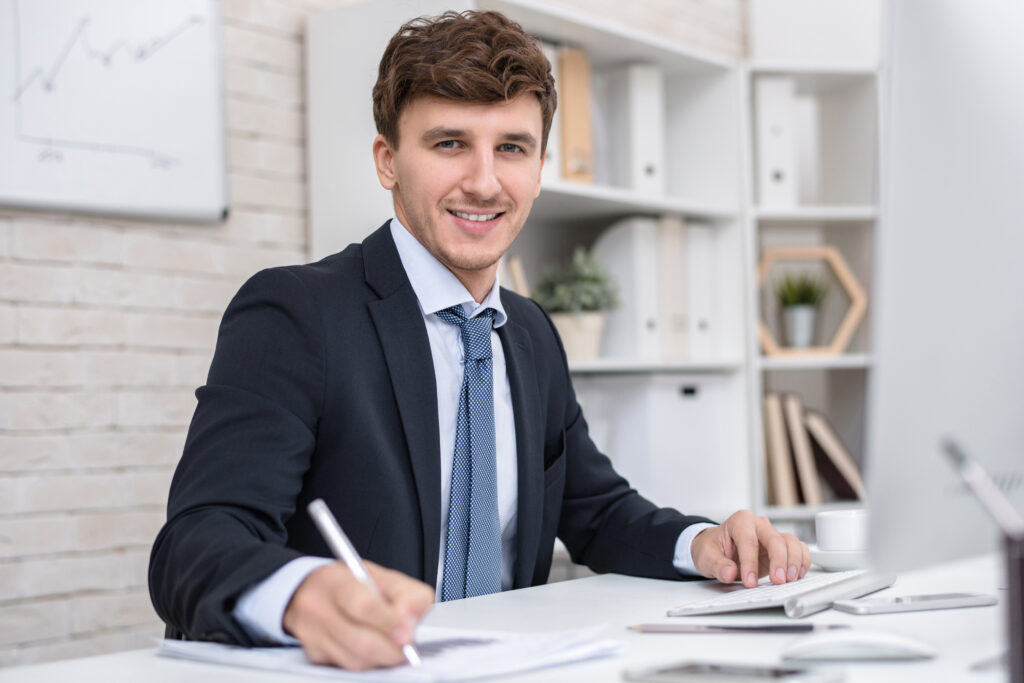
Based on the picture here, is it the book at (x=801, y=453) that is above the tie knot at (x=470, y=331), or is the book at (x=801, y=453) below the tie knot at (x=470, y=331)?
below

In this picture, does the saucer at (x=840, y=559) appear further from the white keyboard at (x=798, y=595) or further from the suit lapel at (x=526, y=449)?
the suit lapel at (x=526, y=449)

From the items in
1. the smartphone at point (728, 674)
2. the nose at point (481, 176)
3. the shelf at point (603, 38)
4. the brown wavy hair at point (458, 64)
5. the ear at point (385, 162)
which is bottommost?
the smartphone at point (728, 674)

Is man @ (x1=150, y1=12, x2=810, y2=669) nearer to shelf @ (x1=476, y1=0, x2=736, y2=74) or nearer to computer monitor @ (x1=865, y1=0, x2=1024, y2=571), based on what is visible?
computer monitor @ (x1=865, y1=0, x2=1024, y2=571)

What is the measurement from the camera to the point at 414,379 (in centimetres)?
129

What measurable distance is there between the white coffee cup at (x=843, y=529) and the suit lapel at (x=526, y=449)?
354 millimetres

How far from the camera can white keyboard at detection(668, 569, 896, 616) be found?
101 centimetres

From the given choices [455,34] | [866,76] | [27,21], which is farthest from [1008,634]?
[866,76]

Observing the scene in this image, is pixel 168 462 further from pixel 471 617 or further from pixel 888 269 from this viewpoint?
pixel 888 269

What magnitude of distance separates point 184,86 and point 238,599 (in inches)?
63.7

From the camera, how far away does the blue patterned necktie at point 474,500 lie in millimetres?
1315

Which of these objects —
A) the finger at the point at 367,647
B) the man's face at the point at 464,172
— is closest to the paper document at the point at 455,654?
the finger at the point at 367,647

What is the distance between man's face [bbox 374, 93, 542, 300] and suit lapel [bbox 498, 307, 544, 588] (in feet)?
0.37

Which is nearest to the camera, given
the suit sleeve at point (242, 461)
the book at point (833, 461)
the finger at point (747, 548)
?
the suit sleeve at point (242, 461)

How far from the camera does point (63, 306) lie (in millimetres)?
2102
